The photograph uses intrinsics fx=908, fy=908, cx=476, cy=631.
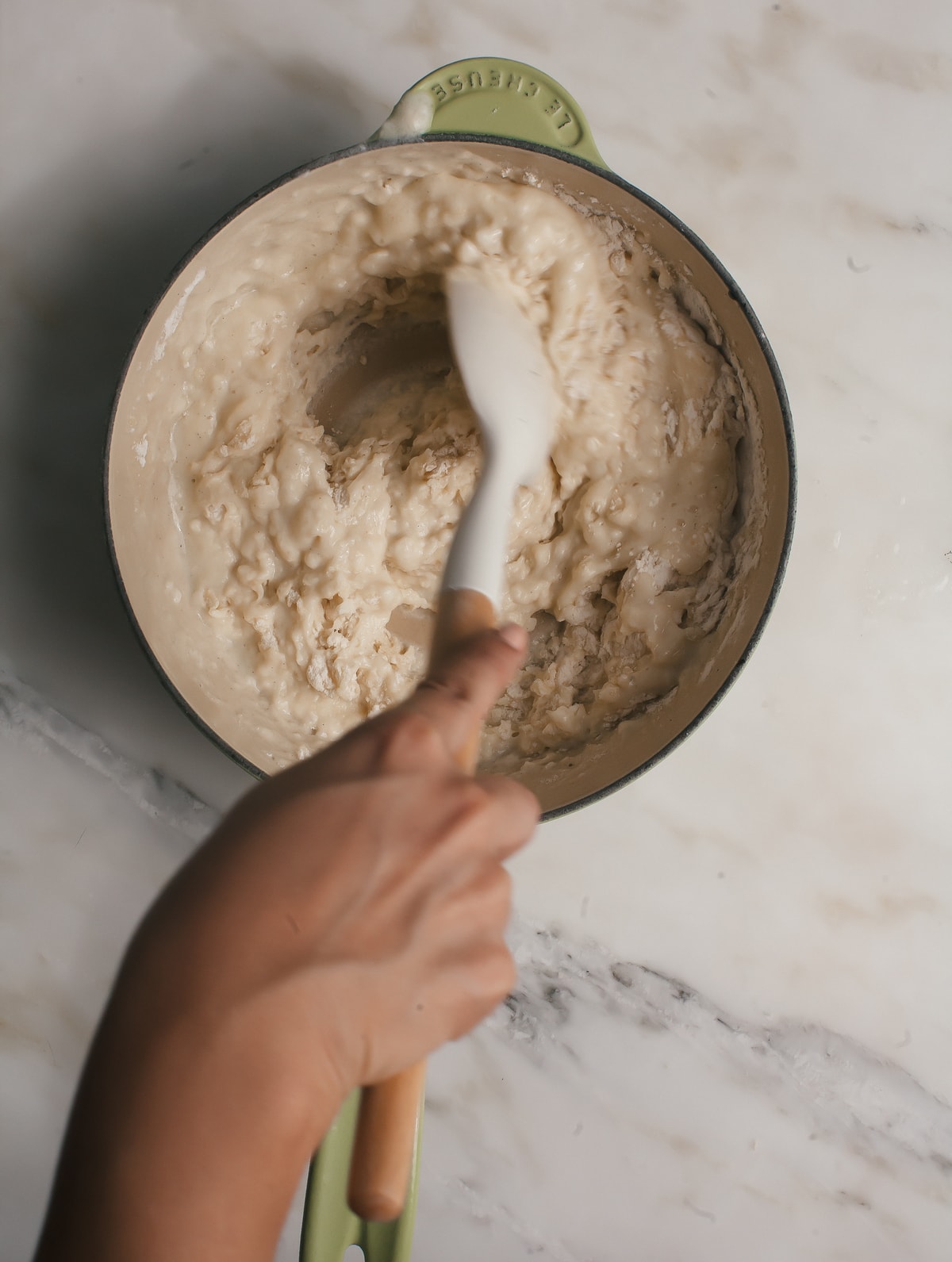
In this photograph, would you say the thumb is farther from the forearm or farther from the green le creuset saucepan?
the green le creuset saucepan

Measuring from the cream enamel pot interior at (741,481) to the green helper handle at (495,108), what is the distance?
0.04 ft

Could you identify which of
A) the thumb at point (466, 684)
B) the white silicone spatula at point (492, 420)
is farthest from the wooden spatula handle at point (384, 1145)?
the white silicone spatula at point (492, 420)

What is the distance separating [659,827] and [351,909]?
1.75 feet

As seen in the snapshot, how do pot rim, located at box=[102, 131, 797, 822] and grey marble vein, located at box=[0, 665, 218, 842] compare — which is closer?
pot rim, located at box=[102, 131, 797, 822]

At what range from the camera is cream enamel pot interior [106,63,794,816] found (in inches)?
27.2

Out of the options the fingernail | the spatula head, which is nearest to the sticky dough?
the spatula head

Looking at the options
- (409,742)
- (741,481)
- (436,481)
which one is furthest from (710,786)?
(409,742)

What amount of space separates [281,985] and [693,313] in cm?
67

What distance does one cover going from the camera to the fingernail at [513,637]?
49 cm

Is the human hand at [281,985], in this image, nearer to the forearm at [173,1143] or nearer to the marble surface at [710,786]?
the forearm at [173,1143]

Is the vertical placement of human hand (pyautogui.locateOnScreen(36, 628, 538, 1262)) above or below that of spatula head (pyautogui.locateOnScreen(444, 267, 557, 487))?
below

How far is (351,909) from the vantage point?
1.27ft

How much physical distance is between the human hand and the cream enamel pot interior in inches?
11.7

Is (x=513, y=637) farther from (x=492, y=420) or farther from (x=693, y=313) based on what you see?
(x=693, y=313)
